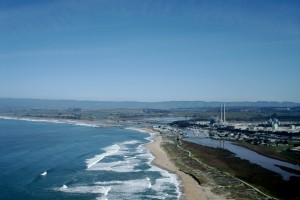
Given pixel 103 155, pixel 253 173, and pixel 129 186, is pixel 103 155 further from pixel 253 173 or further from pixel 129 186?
pixel 253 173

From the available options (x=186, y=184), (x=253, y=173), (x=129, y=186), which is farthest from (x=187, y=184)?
(x=253, y=173)

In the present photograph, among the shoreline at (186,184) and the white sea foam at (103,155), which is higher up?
the white sea foam at (103,155)

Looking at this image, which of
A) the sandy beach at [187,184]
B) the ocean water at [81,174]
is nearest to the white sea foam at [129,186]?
the ocean water at [81,174]

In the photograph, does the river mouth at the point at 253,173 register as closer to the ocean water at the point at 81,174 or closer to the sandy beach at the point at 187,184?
the sandy beach at the point at 187,184

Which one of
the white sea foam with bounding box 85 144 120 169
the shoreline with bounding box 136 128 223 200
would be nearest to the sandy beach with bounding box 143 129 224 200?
the shoreline with bounding box 136 128 223 200

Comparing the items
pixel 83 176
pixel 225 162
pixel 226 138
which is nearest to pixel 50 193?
pixel 83 176

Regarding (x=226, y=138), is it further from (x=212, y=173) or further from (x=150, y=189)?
(x=150, y=189)

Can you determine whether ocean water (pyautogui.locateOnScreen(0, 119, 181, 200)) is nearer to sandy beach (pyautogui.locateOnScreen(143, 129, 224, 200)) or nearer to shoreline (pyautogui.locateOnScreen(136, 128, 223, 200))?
shoreline (pyautogui.locateOnScreen(136, 128, 223, 200))

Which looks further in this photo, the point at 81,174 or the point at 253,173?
the point at 253,173
